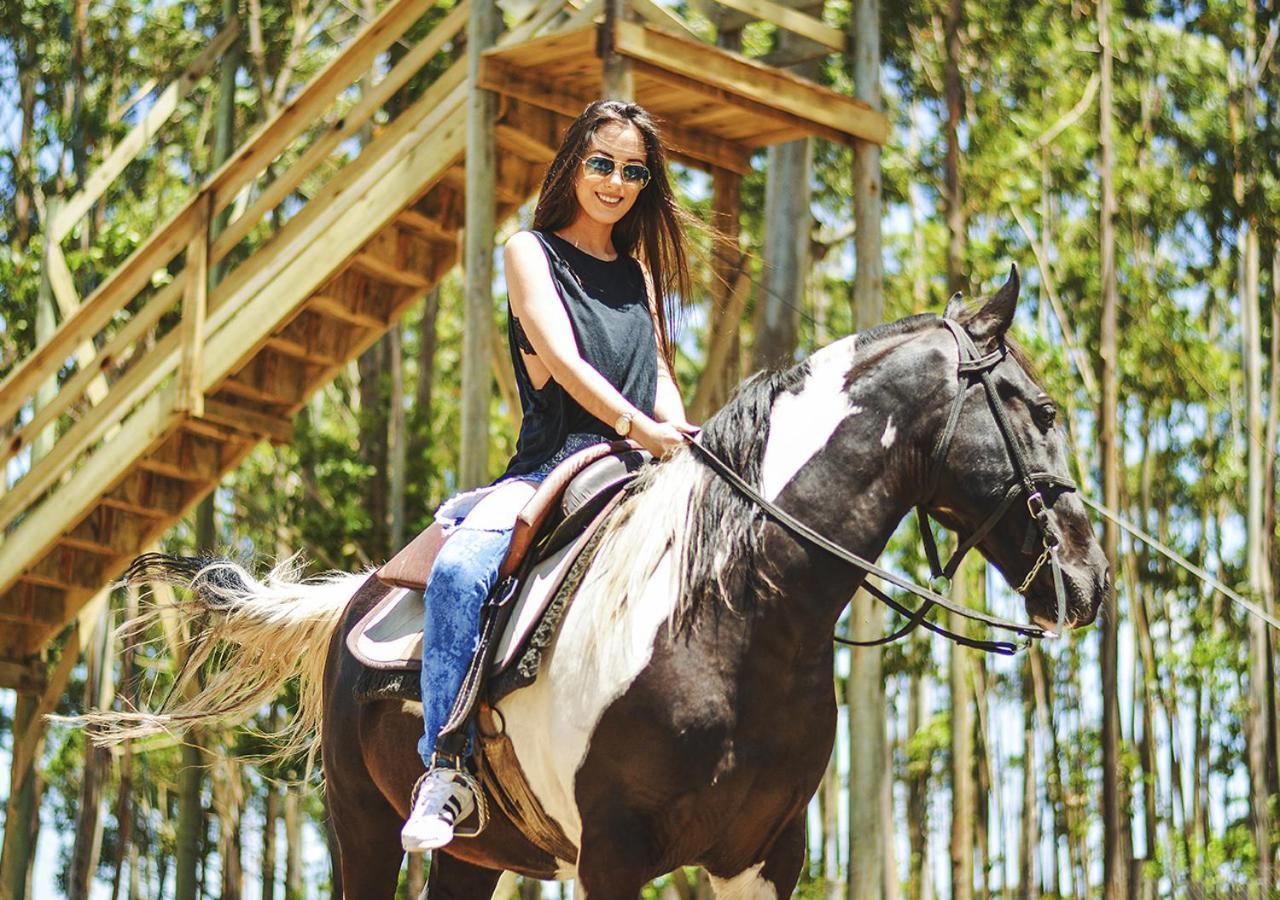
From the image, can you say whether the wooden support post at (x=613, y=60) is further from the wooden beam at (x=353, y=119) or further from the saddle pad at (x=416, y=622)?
the saddle pad at (x=416, y=622)

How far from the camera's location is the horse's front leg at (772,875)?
440cm

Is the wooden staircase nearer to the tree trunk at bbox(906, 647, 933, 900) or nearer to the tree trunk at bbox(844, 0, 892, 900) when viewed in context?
the tree trunk at bbox(844, 0, 892, 900)

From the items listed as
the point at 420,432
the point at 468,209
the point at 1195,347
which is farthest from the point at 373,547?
the point at 1195,347

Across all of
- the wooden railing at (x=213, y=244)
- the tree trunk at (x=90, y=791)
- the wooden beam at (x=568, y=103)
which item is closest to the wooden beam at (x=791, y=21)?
the wooden railing at (x=213, y=244)

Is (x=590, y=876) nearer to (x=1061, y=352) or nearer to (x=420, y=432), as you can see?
(x=420, y=432)

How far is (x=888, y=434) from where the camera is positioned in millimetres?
4207

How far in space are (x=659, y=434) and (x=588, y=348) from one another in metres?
0.41

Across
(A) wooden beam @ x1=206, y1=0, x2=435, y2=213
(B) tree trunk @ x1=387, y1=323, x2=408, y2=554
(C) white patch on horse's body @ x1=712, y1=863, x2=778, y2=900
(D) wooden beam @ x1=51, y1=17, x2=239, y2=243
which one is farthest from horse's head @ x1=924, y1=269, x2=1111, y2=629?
(B) tree trunk @ x1=387, y1=323, x2=408, y2=554

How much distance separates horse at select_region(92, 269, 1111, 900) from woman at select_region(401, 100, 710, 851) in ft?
0.84

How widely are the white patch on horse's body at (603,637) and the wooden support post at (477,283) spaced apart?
549 centimetres

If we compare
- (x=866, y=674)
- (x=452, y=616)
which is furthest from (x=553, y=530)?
(x=866, y=674)

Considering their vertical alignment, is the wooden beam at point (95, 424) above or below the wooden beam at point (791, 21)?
below

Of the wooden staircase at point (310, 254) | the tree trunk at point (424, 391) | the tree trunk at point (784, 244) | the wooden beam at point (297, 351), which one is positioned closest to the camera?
the wooden staircase at point (310, 254)

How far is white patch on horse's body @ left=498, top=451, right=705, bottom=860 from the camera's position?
423 centimetres
